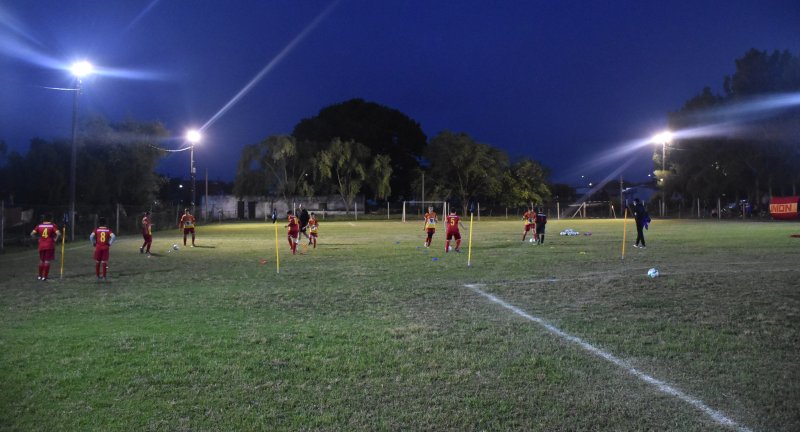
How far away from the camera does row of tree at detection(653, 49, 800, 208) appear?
59.6 m

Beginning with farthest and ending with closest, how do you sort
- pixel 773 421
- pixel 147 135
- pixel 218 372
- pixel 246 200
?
pixel 246 200, pixel 147 135, pixel 218 372, pixel 773 421

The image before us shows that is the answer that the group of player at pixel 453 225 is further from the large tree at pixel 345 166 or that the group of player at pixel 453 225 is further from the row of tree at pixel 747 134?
the row of tree at pixel 747 134

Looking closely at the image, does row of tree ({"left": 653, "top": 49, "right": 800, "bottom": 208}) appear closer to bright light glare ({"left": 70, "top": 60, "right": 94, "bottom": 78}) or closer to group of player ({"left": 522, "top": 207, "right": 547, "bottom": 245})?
group of player ({"left": 522, "top": 207, "right": 547, "bottom": 245})

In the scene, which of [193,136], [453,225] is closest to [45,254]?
[453,225]

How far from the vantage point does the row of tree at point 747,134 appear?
59.6m

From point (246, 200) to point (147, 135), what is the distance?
26.9 metres

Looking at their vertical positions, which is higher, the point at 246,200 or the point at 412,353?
the point at 246,200

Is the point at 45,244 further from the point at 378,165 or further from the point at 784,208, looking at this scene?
the point at 784,208

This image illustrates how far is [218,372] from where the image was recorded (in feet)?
18.4

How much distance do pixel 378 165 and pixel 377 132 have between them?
1102 centimetres

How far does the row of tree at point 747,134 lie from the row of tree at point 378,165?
67.7ft

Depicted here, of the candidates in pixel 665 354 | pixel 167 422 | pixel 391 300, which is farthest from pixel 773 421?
pixel 391 300

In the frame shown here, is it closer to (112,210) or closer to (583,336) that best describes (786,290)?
(583,336)

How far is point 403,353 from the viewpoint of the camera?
629 cm
